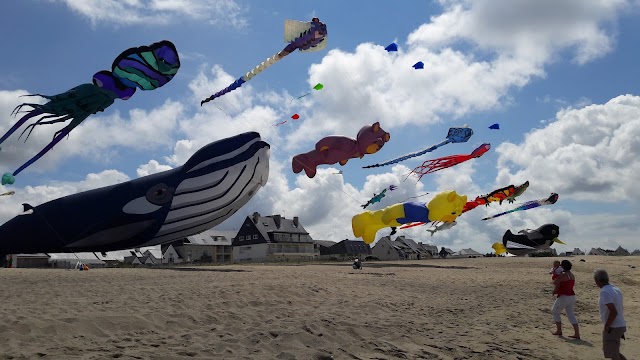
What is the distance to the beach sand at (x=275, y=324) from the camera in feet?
20.0

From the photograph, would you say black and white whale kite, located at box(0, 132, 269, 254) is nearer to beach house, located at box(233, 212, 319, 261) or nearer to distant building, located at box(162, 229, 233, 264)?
beach house, located at box(233, 212, 319, 261)

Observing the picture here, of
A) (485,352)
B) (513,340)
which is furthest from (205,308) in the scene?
(513,340)

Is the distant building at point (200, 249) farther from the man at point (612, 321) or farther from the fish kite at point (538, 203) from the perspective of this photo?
the man at point (612, 321)

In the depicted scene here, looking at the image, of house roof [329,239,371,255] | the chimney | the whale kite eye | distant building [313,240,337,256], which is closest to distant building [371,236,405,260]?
house roof [329,239,371,255]

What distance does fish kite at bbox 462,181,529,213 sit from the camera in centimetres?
3591

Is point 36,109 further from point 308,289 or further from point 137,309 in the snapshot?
point 308,289

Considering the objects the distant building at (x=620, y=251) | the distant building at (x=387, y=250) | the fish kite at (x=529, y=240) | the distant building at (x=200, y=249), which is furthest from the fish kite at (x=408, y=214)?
the distant building at (x=620, y=251)

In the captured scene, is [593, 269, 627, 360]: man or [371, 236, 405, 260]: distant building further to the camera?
[371, 236, 405, 260]: distant building

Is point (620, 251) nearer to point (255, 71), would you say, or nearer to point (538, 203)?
point (538, 203)

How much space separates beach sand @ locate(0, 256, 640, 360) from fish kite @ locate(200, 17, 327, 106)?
7849 millimetres

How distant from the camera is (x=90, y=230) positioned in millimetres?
19641

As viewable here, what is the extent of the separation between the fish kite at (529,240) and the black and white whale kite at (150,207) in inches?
1409

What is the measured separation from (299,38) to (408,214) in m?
16.7

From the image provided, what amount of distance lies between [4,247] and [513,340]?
20968mm
